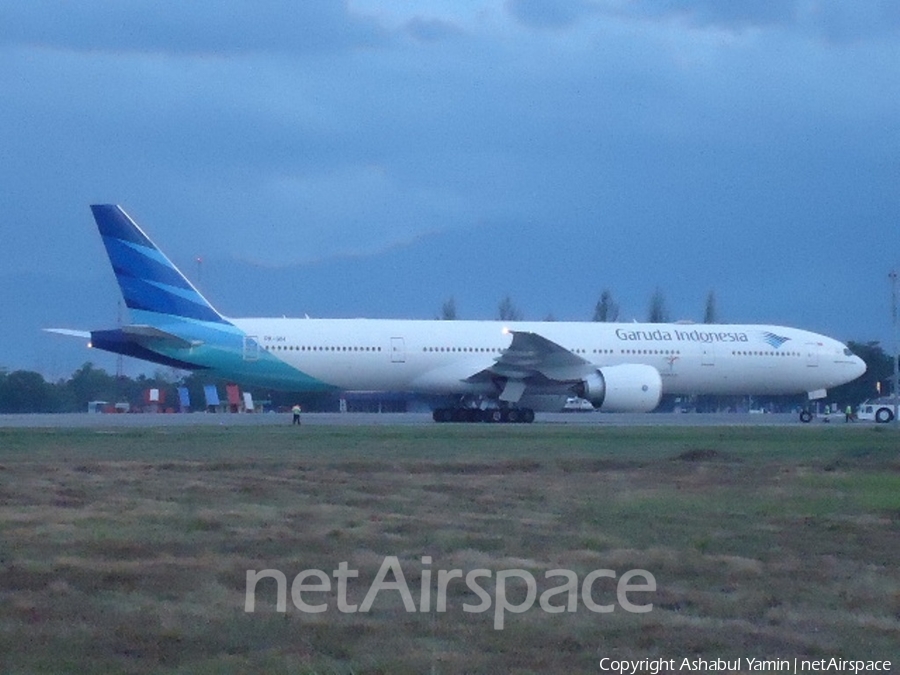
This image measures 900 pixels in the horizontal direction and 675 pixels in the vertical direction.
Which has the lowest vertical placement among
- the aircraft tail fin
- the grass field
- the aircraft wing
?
the grass field

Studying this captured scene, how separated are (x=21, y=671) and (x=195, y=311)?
30.5m

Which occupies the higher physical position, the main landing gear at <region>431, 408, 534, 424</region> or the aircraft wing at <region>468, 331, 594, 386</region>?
the aircraft wing at <region>468, 331, 594, 386</region>

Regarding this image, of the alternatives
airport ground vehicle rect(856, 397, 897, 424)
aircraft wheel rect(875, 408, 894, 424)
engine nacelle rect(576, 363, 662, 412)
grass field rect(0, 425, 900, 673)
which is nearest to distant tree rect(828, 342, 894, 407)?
airport ground vehicle rect(856, 397, 897, 424)

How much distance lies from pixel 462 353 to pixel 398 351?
81.8 inches

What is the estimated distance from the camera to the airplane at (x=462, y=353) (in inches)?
1451

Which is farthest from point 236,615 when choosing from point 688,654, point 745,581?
point 745,581

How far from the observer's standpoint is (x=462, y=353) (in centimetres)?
4006

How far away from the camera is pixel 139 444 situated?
26375 millimetres

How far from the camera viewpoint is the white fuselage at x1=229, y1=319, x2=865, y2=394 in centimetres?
3872

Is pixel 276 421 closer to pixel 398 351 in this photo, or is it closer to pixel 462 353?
pixel 398 351

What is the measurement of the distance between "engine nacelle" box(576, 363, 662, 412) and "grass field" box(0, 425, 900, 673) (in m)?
15.0

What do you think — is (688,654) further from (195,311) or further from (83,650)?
(195,311)

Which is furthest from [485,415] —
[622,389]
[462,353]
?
[622,389]

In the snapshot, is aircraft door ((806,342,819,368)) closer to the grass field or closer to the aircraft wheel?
the aircraft wheel
